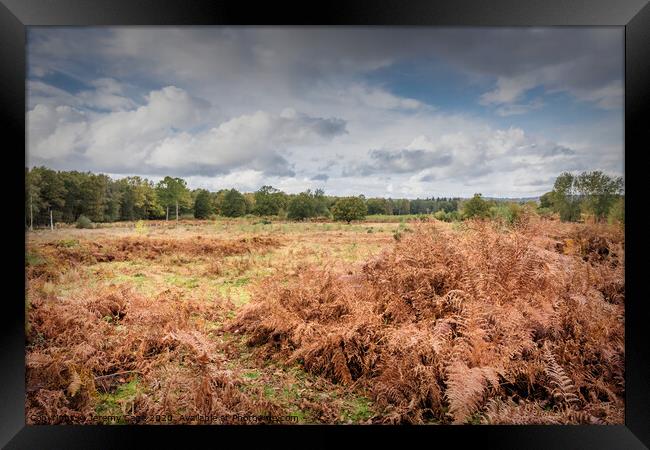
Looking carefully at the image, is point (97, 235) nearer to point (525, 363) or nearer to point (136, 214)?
point (136, 214)

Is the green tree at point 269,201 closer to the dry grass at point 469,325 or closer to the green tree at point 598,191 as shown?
the dry grass at point 469,325

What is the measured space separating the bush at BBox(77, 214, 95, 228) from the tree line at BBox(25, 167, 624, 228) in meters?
0.03

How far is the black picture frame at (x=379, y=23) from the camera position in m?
2.77

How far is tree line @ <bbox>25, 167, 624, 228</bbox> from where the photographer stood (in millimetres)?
3463

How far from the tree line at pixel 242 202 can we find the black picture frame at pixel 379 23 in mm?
653

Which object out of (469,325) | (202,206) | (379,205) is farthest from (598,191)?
(202,206)

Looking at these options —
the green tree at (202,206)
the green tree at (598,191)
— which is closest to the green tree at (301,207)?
the green tree at (202,206)

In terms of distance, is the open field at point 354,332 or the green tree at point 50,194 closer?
the open field at point 354,332

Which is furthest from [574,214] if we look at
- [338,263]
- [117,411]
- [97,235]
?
[97,235]

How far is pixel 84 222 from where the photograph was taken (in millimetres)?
3867

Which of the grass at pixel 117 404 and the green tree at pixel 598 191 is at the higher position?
the green tree at pixel 598 191

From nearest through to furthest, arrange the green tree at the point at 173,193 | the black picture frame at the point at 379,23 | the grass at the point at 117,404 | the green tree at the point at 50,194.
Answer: the black picture frame at the point at 379,23, the grass at the point at 117,404, the green tree at the point at 50,194, the green tree at the point at 173,193

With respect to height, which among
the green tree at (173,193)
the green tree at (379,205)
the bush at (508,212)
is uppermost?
the green tree at (173,193)

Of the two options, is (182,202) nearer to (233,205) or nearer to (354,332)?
(233,205)
